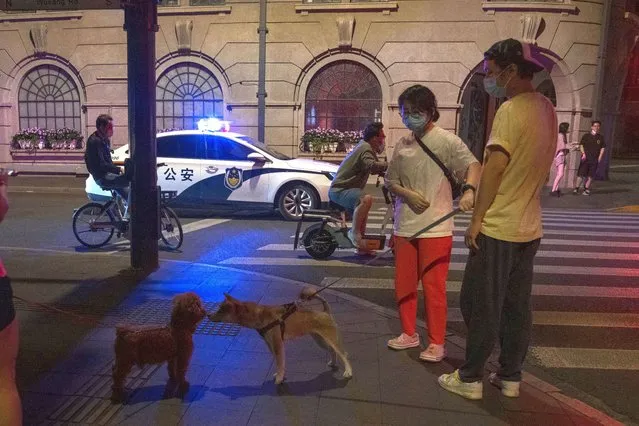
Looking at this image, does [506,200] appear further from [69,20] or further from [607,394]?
[69,20]

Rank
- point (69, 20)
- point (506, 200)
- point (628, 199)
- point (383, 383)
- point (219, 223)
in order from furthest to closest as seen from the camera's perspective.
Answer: point (69, 20)
point (628, 199)
point (219, 223)
point (383, 383)
point (506, 200)

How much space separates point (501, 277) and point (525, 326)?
0.40 m

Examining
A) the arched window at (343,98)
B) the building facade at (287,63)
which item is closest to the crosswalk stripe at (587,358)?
the building facade at (287,63)

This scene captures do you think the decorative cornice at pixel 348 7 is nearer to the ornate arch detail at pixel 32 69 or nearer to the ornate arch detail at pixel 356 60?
the ornate arch detail at pixel 356 60

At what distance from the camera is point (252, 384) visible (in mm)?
3729

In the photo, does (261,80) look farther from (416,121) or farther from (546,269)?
(416,121)

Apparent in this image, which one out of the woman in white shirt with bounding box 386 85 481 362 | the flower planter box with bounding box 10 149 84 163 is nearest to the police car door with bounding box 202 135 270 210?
the woman in white shirt with bounding box 386 85 481 362

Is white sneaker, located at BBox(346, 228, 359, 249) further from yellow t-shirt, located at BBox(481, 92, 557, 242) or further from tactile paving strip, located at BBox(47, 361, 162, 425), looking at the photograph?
yellow t-shirt, located at BBox(481, 92, 557, 242)

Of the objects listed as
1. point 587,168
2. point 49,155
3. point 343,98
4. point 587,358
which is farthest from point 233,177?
point 49,155

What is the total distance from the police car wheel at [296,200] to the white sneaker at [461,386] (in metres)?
7.51

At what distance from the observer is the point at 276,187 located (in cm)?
1112

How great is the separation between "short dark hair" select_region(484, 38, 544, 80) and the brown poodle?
2.29m

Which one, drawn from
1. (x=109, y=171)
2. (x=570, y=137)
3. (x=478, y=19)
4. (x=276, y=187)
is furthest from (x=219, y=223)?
(x=570, y=137)

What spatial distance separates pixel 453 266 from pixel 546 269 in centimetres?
119
